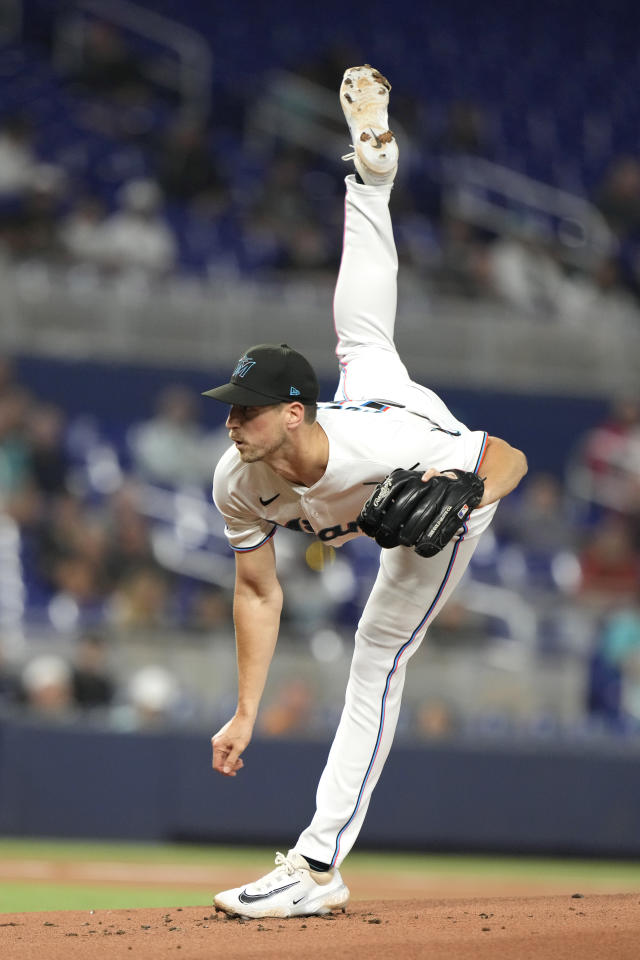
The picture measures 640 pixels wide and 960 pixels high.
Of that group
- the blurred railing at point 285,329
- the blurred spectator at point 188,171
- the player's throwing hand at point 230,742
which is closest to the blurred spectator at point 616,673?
the blurred railing at point 285,329

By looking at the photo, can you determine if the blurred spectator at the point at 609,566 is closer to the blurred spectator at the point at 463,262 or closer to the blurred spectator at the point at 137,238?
the blurred spectator at the point at 463,262

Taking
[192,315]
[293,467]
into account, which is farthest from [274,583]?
[192,315]

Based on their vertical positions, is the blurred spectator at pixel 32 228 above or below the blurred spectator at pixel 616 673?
above

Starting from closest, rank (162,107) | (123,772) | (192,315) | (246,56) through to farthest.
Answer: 1. (123,772)
2. (192,315)
3. (162,107)
4. (246,56)

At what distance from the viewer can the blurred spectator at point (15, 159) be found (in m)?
11.8

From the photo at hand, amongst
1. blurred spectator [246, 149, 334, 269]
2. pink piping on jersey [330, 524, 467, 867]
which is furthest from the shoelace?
blurred spectator [246, 149, 334, 269]

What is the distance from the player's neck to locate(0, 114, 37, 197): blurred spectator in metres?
8.54

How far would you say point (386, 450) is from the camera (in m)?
4.00

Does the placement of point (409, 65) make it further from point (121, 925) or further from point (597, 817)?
point (121, 925)

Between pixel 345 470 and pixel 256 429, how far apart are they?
0.93 ft

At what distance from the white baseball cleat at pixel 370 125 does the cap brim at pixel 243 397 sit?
1221 millimetres

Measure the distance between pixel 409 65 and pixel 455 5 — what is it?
1.58 metres

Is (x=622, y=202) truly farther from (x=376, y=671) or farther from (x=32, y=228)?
(x=376, y=671)

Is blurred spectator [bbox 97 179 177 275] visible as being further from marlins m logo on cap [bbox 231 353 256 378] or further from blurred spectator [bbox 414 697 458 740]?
marlins m logo on cap [bbox 231 353 256 378]
